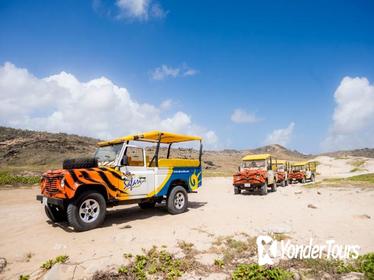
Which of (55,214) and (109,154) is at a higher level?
(109,154)

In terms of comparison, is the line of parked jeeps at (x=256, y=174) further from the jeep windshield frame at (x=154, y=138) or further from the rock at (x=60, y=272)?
the rock at (x=60, y=272)

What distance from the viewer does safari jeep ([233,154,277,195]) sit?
1539cm

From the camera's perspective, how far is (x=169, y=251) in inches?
219

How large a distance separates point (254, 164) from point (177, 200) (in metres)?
8.42

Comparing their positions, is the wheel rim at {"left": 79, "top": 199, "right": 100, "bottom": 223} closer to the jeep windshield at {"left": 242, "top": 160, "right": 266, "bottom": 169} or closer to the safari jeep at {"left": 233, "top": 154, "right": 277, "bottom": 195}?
the safari jeep at {"left": 233, "top": 154, "right": 277, "bottom": 195}

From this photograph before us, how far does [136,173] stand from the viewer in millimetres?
8539

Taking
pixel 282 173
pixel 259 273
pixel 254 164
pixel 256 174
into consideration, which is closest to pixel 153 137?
pixel 259 273

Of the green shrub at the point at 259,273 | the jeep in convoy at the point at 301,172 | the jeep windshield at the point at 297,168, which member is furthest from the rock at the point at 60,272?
the jeep windshield at the point at 297,168

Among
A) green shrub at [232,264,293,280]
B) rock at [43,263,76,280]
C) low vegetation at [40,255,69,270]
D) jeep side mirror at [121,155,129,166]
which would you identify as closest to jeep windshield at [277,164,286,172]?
jeep side mirror at [121,155,129,166]

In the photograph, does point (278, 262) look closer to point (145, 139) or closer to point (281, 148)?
point (145, 139)

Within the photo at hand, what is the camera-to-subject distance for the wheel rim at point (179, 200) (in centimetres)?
966

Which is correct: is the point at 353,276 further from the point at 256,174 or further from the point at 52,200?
the point at 256,174

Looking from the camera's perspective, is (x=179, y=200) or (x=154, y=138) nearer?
(x=154, y=138)
